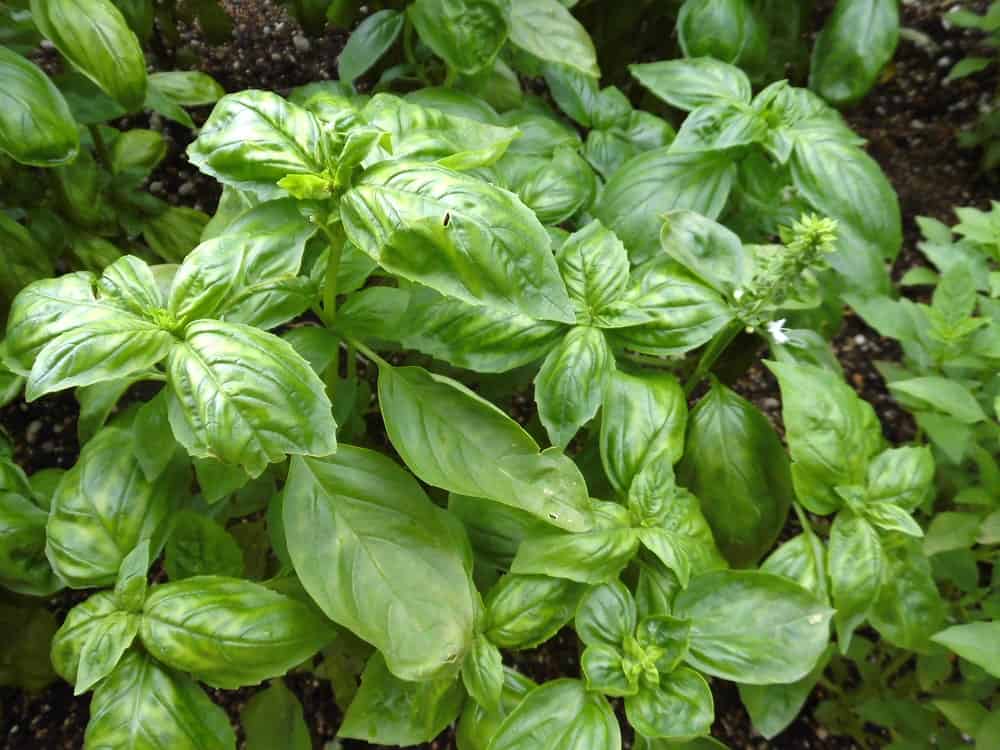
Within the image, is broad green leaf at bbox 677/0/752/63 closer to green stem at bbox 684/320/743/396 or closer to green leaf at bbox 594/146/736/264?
green leaf at bbox 594/146/736/264

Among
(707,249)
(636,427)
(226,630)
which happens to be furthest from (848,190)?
(226,630)

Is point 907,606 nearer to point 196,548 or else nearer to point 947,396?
point 947,396

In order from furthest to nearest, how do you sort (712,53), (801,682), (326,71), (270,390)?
(326,71) → (712,53) → (801,682) → (270,390)

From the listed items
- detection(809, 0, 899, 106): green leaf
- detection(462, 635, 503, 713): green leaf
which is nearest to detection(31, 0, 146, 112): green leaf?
detection(462, 635, 503, 713): green leaf

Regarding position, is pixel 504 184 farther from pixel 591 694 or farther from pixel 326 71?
pixel 326 71

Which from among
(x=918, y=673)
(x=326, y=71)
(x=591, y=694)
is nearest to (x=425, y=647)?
(x=591, y=694)

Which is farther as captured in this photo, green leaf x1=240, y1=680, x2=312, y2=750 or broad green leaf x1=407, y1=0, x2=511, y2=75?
broad green leaf x1=407, y1=0, x2=511, y2=75

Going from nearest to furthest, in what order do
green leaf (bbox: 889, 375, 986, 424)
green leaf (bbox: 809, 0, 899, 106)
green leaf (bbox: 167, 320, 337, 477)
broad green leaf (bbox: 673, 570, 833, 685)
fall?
green leaf (bbox: 167, 320, 337, 477) < broad green leaf (bbox: 673, 570, 833, 685) < green leaf (bbox: 889, 375, 986, 424) < green leaf (bbox: 809, 0, 899, 106)
